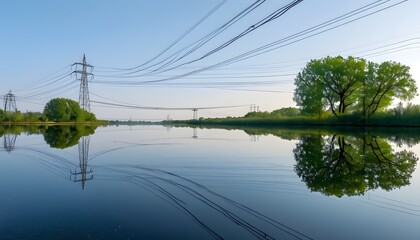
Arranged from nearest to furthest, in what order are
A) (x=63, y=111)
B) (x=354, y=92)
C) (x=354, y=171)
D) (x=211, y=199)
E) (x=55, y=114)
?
1. (x=211, y=199)
2. (x=354, y=171)
3. (x=354, y=92)
4. (x=63, y=111)
5. (x=55, y=114)

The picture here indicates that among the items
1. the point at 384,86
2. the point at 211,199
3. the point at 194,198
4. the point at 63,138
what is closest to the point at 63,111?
the point at 63,138

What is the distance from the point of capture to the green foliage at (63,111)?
239 ft

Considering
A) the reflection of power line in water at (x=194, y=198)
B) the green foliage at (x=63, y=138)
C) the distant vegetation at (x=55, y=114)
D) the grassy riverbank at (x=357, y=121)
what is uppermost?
the distant vegetation at (x=55, y=114)

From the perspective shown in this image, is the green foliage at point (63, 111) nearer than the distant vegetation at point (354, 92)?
No

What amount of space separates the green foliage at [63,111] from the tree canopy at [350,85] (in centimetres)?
5192

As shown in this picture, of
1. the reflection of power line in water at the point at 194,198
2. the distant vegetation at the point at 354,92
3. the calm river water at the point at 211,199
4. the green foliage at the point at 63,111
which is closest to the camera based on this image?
the calm river water at the point at 211,199

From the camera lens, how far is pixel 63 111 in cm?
7294

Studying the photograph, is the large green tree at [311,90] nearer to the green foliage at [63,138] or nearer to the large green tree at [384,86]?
the large green tree at [384,86]

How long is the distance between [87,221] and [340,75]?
48.2 m

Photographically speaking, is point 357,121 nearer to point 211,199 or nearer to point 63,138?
point 63,138

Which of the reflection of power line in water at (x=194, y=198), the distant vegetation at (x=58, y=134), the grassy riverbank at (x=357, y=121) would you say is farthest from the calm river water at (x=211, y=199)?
the grassy riverbank at (x=357, y=121)

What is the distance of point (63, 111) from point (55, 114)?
8.57 ft

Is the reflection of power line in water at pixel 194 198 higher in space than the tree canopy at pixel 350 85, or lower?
lower

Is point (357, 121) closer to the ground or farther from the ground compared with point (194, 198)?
farther from the ground
